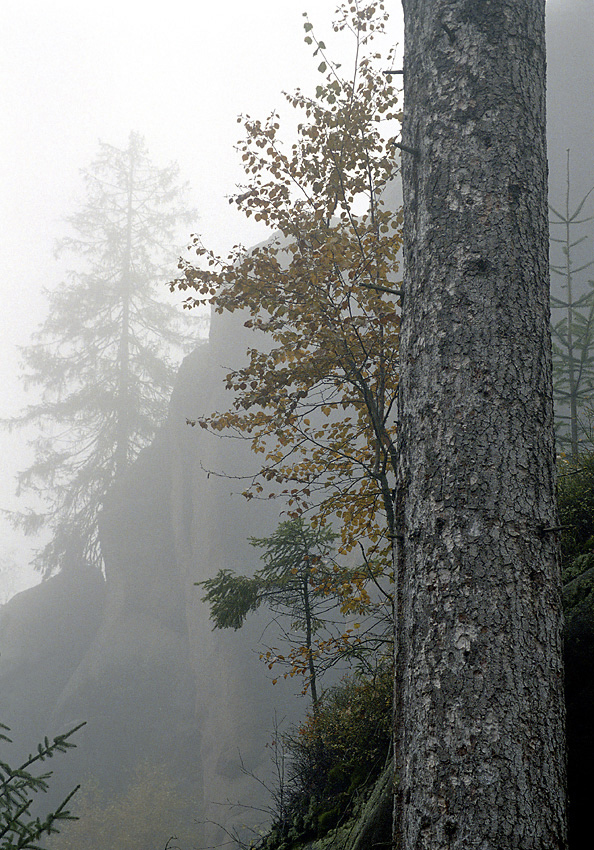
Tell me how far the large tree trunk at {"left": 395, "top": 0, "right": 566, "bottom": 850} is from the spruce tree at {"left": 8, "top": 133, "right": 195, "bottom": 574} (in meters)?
23.5

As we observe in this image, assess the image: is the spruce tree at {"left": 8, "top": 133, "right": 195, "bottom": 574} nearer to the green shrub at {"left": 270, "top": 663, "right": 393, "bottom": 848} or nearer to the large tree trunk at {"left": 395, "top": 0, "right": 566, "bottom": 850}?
the green shrub at {"left": 270, "top": 663, "right": 393, "bottom": 848}

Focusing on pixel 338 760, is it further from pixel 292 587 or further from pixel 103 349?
pixel 103 349

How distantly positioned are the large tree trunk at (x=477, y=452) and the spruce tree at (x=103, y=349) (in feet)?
77.0

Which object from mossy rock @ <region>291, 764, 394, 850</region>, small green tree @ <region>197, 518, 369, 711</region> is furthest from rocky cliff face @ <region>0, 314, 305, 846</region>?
mossy rock @ <region>291, 764, 394, 850</region>

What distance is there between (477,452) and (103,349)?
2580 centimetres

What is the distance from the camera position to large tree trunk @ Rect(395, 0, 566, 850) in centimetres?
209

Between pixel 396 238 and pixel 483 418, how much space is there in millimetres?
3631

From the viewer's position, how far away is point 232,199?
6457mm

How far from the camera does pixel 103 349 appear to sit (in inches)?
1041

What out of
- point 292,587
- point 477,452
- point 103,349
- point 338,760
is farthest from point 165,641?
point 477,452

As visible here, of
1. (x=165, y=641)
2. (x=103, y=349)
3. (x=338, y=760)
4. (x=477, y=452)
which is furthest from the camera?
(x=103, y=349)

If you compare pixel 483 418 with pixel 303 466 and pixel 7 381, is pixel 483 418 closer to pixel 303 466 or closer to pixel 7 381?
pixel 303 466

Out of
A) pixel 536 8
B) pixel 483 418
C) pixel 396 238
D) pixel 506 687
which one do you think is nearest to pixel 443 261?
pixel 483 418

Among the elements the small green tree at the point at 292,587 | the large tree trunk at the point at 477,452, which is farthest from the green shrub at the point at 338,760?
the large tree trunk at the point at 477,452
